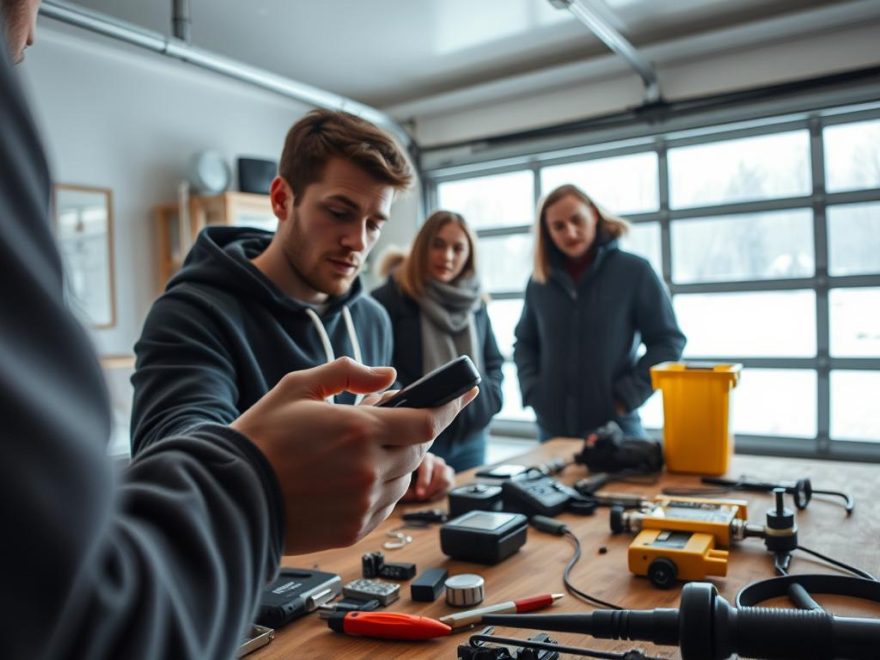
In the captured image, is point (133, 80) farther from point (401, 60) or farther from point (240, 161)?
point (401, 60)

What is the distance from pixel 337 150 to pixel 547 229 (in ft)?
5.32

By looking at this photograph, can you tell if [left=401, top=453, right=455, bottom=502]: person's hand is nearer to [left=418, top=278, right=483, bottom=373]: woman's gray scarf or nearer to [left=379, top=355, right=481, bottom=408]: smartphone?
[left=379, top=355, right=481, bottom=408]: smartphone

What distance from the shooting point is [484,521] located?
1170mm

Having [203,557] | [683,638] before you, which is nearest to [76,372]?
[203,557]

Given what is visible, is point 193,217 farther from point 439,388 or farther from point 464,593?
point 439,388

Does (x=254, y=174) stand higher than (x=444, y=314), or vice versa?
(x=254, y=174)

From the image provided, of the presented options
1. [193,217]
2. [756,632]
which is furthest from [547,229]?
[193,217]

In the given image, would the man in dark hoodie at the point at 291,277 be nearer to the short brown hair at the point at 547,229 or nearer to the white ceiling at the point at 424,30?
the short brown hair at the point at 547,229

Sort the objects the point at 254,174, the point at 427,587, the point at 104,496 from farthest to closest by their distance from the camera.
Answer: the point at 254,174
the point at 427,587
the point at 104,496

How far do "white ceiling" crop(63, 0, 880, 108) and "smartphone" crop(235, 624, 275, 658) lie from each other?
3603 mm

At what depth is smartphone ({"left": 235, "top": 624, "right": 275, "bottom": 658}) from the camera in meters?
0.83

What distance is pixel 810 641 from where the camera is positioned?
65cm

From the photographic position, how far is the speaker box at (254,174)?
15.2 feet

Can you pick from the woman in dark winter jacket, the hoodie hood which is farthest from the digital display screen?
the woman in dark winter jacket
